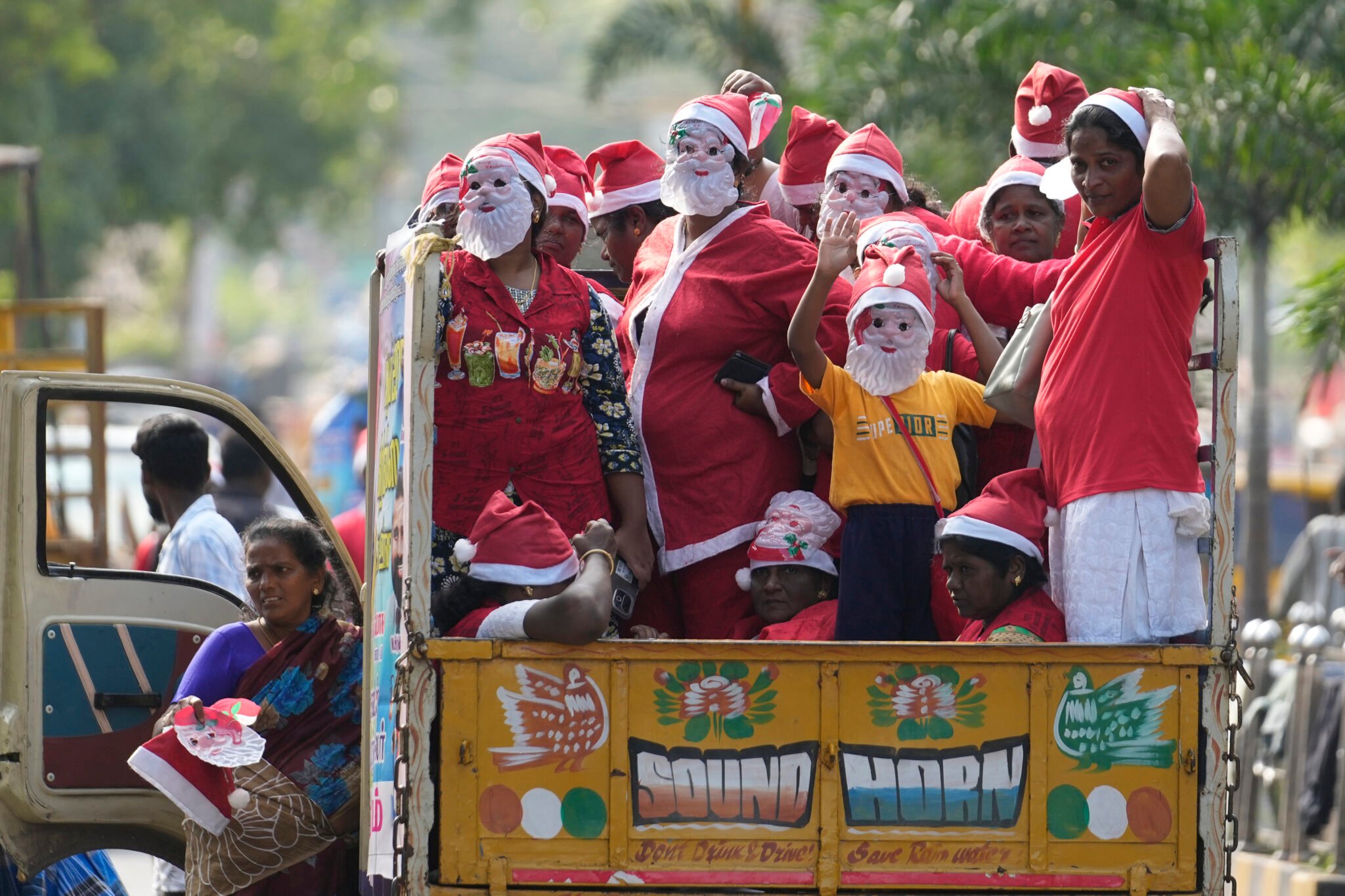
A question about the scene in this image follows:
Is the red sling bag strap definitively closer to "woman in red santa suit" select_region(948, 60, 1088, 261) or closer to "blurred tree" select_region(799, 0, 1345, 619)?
"woman in red santa suit" select_region(948, 60, 1088, 261)

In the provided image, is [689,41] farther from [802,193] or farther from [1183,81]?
[802,193]

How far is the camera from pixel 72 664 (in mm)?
4820

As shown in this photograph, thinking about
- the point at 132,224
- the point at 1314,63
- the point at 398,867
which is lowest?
the point at 398,867

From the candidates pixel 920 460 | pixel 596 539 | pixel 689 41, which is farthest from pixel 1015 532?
pixel 689 41

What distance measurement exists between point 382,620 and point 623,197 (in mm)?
1810

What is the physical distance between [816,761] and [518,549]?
0.81 m

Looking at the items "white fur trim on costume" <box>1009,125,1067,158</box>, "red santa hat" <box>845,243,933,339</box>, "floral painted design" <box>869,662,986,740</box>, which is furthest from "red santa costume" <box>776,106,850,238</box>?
"floral painted design" <box>869,662,986,740</box>

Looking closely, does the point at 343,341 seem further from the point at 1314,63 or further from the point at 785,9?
the point at 1314,63

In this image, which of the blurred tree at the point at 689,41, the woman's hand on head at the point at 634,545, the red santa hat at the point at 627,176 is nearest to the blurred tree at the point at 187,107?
the blurred tree at the point at 689,41

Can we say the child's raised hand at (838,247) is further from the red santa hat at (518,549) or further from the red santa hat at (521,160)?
the red santa hat at (518,549)

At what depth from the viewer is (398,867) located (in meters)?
3.65

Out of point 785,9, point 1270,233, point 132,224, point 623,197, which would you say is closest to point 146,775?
point 623,197

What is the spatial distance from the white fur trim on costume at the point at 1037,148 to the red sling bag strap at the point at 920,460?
55.5 inches

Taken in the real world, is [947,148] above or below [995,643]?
above
